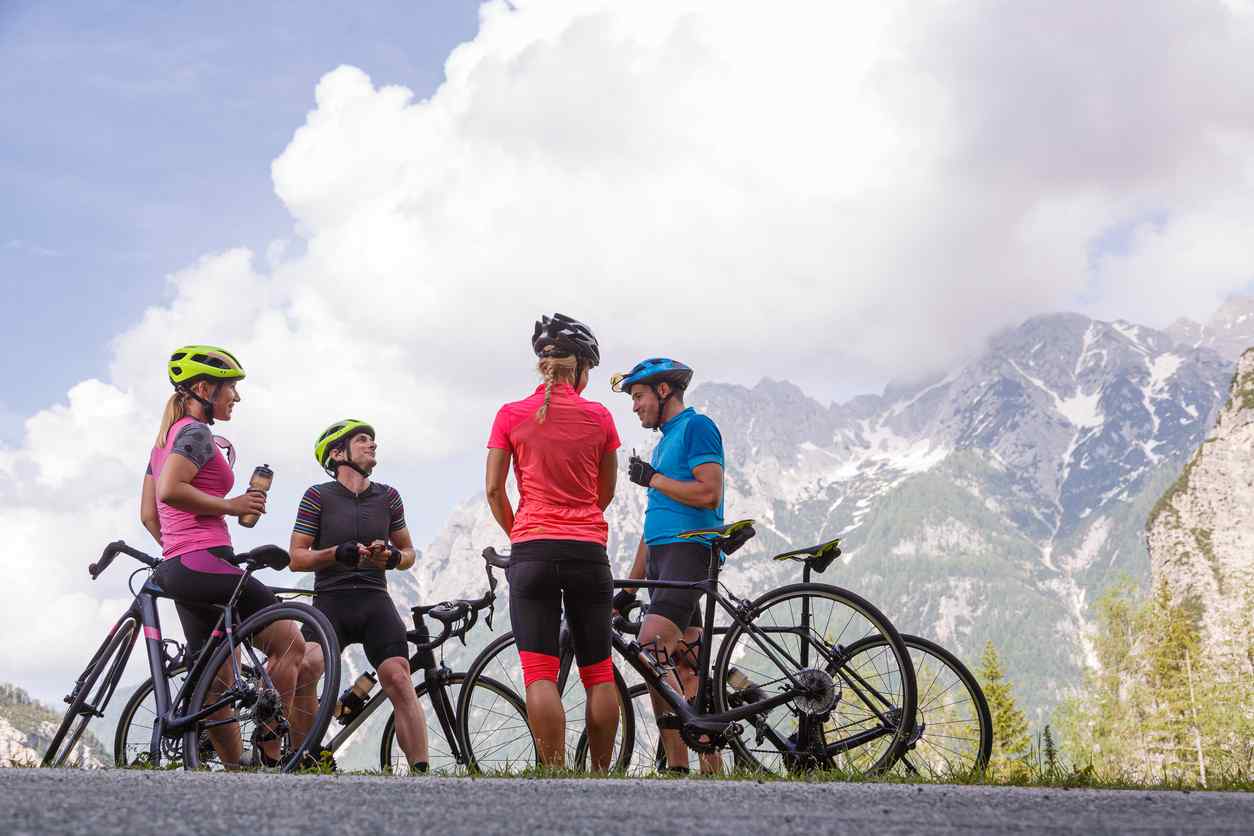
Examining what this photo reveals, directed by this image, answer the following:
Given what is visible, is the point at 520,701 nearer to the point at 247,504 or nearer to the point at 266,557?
the point at 266,557

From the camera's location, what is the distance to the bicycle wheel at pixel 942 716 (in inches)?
283

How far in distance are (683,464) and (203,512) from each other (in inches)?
130

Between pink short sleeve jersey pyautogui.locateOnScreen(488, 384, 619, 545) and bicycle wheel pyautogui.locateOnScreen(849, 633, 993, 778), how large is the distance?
1.95 meters

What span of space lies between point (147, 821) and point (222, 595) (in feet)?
13.9

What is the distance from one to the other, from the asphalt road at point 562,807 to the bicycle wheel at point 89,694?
9.89 ft

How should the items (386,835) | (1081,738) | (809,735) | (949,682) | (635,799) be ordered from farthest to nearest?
1. (1081,738)
2. (949,682)
3. (809,735)
4. (635,799)
5. (386,835)

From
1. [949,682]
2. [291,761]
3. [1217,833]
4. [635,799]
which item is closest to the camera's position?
[1217,833]

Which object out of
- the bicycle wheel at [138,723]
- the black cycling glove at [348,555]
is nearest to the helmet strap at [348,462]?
the black cycling glove at [348,555]

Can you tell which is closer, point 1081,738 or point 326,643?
point 326,643

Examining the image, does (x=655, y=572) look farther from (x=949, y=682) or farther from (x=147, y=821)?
(x=147, y=821)

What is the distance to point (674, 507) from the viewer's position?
8.29m

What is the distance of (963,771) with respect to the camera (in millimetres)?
6676

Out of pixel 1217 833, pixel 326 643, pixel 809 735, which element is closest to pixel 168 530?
pixel 326 643

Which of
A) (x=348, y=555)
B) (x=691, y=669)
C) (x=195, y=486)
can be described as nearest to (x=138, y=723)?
(x=195, y=486)
